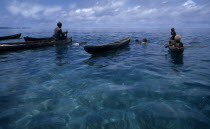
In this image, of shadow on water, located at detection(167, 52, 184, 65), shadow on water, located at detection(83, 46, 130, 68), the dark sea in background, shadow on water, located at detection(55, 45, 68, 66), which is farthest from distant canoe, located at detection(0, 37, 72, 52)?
shadow on water, located at detection(167, 52, 184, 65)

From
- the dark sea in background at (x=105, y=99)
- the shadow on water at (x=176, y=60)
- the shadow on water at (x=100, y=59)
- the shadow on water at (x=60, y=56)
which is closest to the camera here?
the dark sea in background at (x=105, y=99)

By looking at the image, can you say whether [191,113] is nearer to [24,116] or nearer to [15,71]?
[24,116]

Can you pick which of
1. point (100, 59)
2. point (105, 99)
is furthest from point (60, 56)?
point (105, 99)

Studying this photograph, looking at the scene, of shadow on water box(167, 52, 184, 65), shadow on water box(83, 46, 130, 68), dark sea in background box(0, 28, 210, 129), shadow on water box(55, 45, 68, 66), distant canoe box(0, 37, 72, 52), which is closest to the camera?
dark sea in background box(0, 28, 210, 129)

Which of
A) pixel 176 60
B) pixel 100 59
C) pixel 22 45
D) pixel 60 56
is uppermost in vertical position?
pixel 22 45

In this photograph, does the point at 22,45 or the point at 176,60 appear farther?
the point at 22,45

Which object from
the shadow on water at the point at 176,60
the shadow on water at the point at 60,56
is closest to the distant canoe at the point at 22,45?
the shadow on water at the point at 60,56

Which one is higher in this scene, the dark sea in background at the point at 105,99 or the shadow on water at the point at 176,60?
the shadow on water at the point at 176,60

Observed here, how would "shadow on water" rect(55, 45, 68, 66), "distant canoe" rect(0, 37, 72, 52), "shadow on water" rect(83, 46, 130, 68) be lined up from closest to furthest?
1. "shadow on water" rect(83, 46, 130, 68)
2. "shadow on water" rect(55, 45, 68, 66)
3. "distant canoe" rect(0, 37, 72, 52)

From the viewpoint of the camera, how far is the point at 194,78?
7.76 metres

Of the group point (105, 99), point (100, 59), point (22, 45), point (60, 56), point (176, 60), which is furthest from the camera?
point (22, 45)

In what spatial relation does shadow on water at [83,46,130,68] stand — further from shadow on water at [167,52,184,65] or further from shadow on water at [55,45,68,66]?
shadow on water at [167,52,184,65]

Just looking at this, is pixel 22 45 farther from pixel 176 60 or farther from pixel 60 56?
pixel 176 60

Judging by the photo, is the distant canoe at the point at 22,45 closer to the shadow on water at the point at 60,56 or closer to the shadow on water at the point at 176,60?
the shadow on water at the point at 60,56
